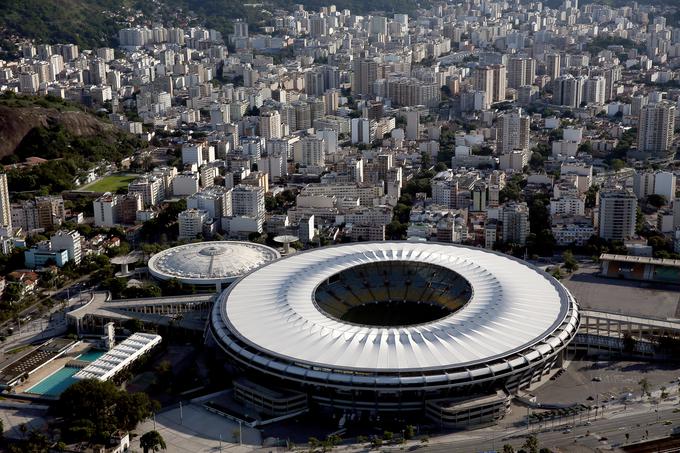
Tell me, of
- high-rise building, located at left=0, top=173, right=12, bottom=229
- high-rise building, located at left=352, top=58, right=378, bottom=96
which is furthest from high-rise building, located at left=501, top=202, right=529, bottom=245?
high-rise building, located at left=352, top=58, right=378, bottom=96

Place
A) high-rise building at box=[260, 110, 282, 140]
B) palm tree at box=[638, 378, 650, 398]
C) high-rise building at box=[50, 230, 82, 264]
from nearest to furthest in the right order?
palm tree at box=[638, 378, 650, 398], high-rise building at box=[50, 230, 82, 264], high-rise building at box=[260, 110, 282, 140]

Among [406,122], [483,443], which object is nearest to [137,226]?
[483,443]

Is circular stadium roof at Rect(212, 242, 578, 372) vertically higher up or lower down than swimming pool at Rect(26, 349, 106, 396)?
higher up

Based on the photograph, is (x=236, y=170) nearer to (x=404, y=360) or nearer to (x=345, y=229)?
(x=345, y=229)

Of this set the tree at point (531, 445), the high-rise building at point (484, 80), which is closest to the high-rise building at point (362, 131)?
the high-rise building at point (484, 80)

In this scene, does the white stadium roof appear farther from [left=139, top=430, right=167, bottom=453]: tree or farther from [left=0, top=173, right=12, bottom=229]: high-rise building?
[left=0, top=173, right=12, bottom=229]: high-rise building

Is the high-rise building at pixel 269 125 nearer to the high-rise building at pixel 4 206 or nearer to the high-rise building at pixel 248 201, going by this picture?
the high-rise building at pixel 248 201
